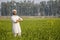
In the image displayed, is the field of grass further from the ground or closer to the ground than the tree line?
closer to the ground

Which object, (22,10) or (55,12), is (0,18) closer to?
(22,10)

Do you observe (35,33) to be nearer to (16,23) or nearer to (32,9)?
(16,23)

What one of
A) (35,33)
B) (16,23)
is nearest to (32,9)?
(35,33)

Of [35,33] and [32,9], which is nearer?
[35,33]

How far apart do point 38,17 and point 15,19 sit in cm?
1047

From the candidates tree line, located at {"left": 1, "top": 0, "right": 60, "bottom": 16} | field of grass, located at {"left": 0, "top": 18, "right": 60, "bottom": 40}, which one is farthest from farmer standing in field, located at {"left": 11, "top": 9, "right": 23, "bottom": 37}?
tree line, located at {"left": 1, "top": 0, "right": 60, "bottom": 16}

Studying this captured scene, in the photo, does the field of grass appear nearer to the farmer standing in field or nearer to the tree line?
the farmer standing in field

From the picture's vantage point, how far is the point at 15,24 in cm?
509

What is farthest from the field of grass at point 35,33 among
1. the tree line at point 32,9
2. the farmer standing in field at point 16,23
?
the tree line at point 32,9

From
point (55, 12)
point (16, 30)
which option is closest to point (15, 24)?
point (16, 30)

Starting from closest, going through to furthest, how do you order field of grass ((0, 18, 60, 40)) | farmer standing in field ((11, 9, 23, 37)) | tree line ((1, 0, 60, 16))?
farmer standing in field ((11, 9, 23, 37))
field of grass ((0, 18, 60, 40))
tree line ((1, 0, 60, 16))

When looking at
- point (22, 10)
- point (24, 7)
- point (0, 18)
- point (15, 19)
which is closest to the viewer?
point (15, 19)

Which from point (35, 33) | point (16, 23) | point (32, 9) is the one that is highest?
point (16, 23)

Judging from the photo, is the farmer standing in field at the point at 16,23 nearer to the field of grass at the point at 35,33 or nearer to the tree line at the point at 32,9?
the field of grass at the point at 35,33
